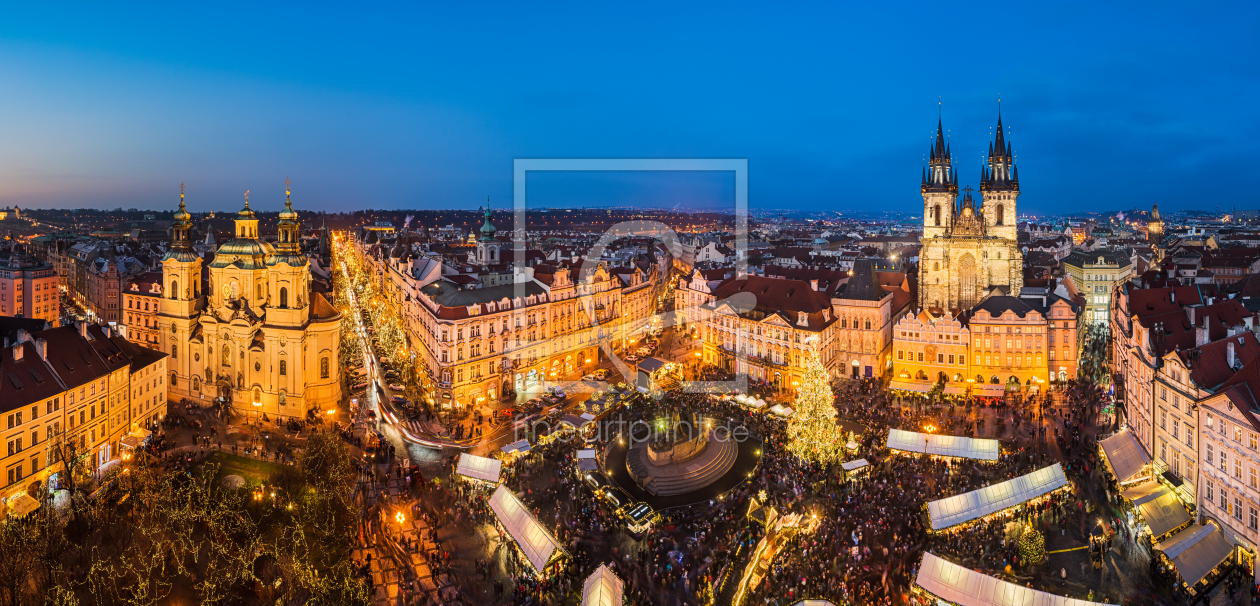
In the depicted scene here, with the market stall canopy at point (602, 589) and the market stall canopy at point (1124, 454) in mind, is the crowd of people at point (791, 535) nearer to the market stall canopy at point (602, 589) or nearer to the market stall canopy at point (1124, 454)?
the market stall canopy at point (1124, 454)

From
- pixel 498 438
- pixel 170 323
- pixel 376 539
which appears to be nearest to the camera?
pixel 376 539

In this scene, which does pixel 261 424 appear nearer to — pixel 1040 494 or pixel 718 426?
pixel 718 426

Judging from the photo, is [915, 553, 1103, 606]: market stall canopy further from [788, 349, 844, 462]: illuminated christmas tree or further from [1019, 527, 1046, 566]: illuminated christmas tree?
[788, 349, 844, 462]: illuminated christmas tree

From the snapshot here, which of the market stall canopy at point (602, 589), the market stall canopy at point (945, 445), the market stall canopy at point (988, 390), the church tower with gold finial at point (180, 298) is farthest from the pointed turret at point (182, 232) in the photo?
the market stall canopy at point (988, 390)

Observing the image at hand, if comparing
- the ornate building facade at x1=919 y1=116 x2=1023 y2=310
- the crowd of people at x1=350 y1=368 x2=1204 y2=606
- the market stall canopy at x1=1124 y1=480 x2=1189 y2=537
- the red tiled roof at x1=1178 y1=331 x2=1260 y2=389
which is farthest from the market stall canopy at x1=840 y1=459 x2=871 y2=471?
the ornate building facade at x1=919 y1=116 x2=1023 y2=310

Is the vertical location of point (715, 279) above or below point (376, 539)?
above

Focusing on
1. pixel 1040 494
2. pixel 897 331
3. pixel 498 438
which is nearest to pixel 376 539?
pixel 498 438

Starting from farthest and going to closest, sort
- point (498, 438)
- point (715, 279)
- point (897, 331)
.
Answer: point (715, 279) → point (897, 331) → point (498, 438)
